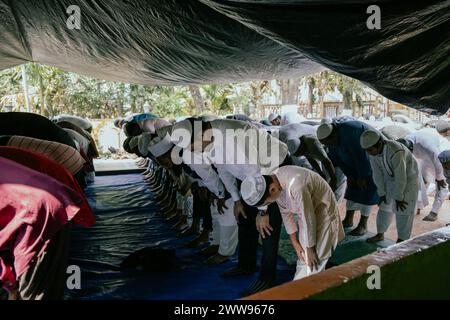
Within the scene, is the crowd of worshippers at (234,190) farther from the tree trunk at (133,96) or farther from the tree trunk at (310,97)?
the tree trunk at (133,96)

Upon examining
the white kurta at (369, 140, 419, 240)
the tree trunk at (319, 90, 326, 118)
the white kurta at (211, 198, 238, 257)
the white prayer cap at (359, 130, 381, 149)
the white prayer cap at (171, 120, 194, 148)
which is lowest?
→ the white kurta at (211, 198, 238, 257)

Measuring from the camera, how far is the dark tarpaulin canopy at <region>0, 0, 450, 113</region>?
1.94 m

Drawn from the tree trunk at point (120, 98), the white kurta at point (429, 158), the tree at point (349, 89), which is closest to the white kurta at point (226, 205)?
the white kurta at point (429, 158)

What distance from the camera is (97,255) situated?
3725 mm

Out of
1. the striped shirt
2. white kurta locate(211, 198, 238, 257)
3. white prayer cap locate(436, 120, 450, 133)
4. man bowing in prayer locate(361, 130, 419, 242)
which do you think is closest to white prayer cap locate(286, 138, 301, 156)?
man bowing in prayer locate(361, 130, 419, 242)

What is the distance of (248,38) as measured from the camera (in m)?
3.24

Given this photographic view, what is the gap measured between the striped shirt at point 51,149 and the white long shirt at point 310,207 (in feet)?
4.70

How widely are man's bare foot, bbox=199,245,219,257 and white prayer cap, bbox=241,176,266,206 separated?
1.55 meters

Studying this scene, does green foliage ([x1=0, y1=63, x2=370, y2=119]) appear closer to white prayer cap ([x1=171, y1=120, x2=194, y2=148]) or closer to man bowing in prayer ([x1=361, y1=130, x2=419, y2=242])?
man bowing in prayer ([x1=361, y1=130, x2=419, y2=242])

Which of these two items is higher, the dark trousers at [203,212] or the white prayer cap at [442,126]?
the white prayer cap at [442,126]

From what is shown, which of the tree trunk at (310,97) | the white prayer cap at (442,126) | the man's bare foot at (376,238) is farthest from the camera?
the tree trunk at (310,97)

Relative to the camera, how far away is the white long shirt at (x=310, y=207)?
246cm

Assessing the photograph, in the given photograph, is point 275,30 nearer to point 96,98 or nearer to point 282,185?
point 282,185

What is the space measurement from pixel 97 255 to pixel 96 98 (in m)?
14.1
